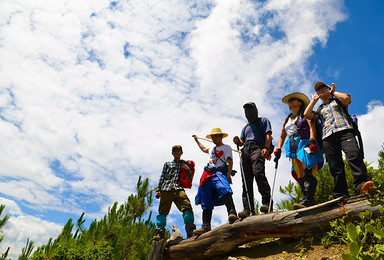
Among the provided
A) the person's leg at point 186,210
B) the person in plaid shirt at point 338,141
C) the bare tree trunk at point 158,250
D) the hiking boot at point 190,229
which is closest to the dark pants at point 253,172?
the person in plaid shirt at point 338,141

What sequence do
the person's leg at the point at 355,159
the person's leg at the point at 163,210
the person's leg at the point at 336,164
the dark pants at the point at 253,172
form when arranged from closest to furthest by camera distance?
the person's leg at the point at 355,159, the person's leg at the point at 336,164, the dark pants at the point at 253,172, the person's leg at the point at 163,210

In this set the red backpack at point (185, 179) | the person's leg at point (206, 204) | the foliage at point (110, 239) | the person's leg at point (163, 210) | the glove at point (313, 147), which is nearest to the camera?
the glove at point (313, 147)

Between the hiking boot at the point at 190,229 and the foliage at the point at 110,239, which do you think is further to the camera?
the foliage at the point at 110,239

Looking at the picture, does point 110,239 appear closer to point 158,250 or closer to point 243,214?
point 158,250

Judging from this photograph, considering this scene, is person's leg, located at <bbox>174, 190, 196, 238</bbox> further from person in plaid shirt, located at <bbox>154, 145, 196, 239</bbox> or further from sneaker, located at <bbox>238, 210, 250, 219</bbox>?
sneaker, located at <bbox>238, 210, 250, 219</bbox>

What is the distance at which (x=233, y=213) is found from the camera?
4.87m

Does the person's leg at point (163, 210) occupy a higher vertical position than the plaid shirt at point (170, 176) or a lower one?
lower

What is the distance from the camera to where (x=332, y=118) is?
416cm

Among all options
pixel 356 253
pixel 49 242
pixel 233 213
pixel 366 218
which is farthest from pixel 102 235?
pixel 356 253

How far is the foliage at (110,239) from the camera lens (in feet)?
24.6

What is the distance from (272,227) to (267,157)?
1173mm

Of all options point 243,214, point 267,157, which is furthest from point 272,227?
point 267,157

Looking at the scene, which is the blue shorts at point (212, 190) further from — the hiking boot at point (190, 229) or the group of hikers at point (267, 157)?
the hiking boot at point (190, 229)

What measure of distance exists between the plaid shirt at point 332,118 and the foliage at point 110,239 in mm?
6464
